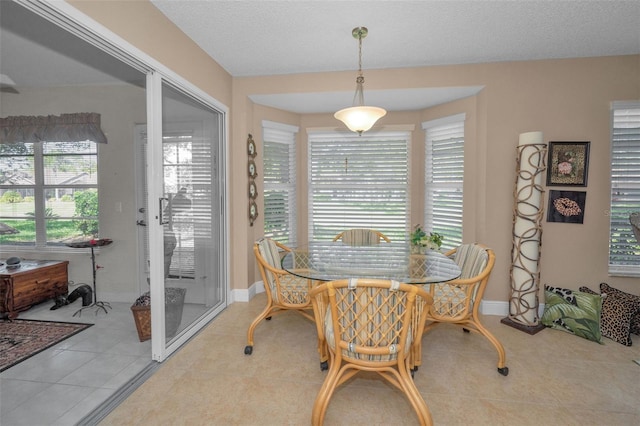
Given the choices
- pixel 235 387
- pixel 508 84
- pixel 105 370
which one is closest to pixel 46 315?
pixel 105 370

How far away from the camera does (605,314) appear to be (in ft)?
9.16

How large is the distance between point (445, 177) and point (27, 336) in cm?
466

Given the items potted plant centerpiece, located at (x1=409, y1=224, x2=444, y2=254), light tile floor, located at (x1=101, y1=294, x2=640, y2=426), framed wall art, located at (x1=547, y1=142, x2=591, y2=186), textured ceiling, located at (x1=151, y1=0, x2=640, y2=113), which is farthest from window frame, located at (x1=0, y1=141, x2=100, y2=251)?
framed wall art, located at (x1=547, y1=142, x2=591, y2=186)

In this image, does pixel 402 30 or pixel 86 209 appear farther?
pixel 86 209

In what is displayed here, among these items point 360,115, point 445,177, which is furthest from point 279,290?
point 445,177

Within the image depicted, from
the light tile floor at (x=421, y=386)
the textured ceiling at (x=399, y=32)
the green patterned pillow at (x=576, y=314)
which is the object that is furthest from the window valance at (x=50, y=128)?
the green patterned pillow at (x=576, y=314)

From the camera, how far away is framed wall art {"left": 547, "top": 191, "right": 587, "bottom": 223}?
3.10m

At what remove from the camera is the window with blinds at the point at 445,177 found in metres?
3.65

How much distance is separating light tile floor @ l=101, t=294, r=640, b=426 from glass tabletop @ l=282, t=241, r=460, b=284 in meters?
0.72

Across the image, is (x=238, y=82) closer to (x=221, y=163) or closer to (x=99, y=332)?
(x=221, y=163)

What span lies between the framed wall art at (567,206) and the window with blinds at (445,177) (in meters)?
0.88

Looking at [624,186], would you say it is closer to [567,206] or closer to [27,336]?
[567,206]

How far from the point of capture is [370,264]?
2.51 metres

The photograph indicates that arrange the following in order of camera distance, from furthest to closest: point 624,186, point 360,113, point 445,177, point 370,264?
point 445,177
point 624,186
point 370,264
point 360,113
